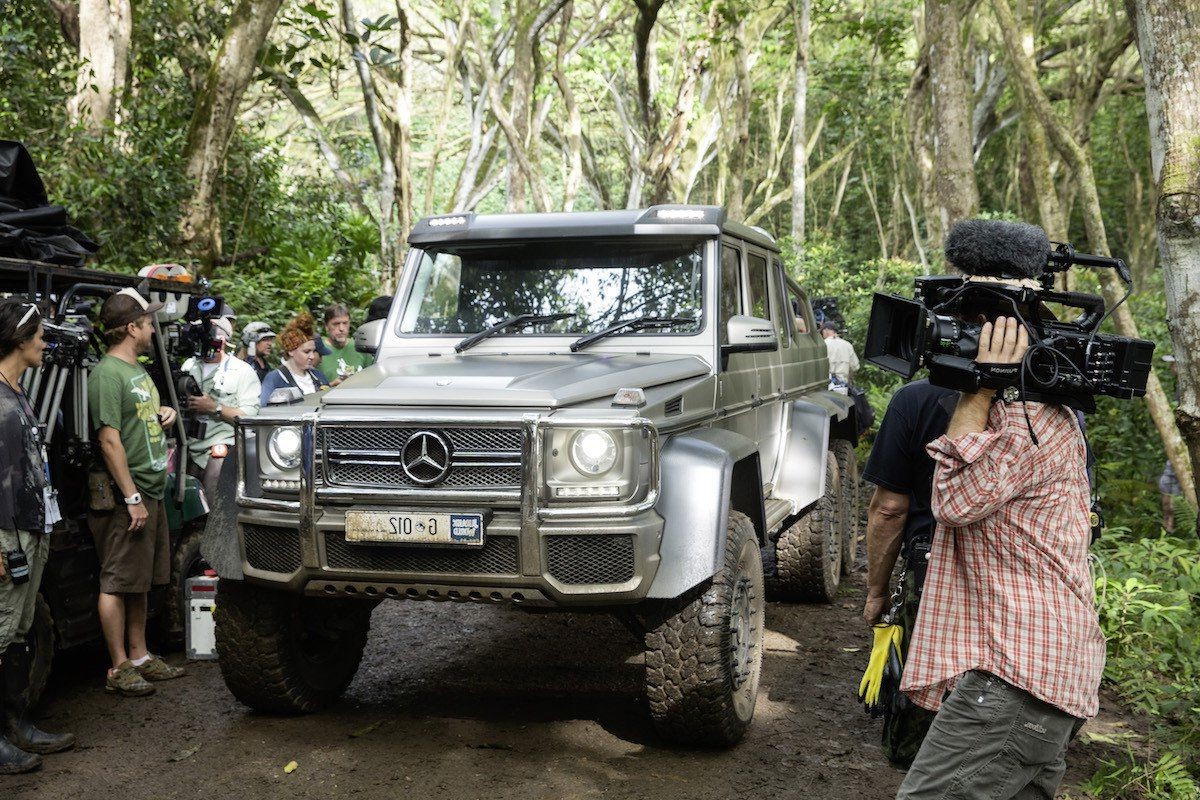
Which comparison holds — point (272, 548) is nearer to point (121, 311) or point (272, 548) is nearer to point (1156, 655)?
point (121, 311)

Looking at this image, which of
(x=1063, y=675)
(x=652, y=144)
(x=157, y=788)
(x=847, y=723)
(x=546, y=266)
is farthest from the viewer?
(x=652, y=144)

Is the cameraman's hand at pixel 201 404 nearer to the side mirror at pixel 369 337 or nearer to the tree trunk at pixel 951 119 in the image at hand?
the side mirror at pixel 369 337

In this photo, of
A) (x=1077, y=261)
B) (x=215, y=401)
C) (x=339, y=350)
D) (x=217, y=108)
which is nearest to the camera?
(x=1077, y=261)

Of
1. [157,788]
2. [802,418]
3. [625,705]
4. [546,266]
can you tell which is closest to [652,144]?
[802,418]

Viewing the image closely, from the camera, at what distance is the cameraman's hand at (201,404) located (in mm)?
7090

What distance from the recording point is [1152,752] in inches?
198

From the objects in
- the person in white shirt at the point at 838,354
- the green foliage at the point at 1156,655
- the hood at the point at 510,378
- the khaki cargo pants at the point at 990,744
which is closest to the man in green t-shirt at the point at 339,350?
the hood at the point at 510,378

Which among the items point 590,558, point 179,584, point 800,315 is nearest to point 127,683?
point 179,584

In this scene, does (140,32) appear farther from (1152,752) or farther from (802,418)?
(1152,752)

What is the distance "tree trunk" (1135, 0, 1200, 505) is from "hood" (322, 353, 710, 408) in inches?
81.0

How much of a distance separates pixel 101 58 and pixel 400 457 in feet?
29.1

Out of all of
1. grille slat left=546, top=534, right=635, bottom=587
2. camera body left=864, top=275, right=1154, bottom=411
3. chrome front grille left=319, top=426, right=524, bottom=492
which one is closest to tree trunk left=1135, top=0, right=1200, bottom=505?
camera body left=864, top=275, right=1154, bottom=411

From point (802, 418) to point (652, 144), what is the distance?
1016 centimetres

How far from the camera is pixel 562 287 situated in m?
5.94
